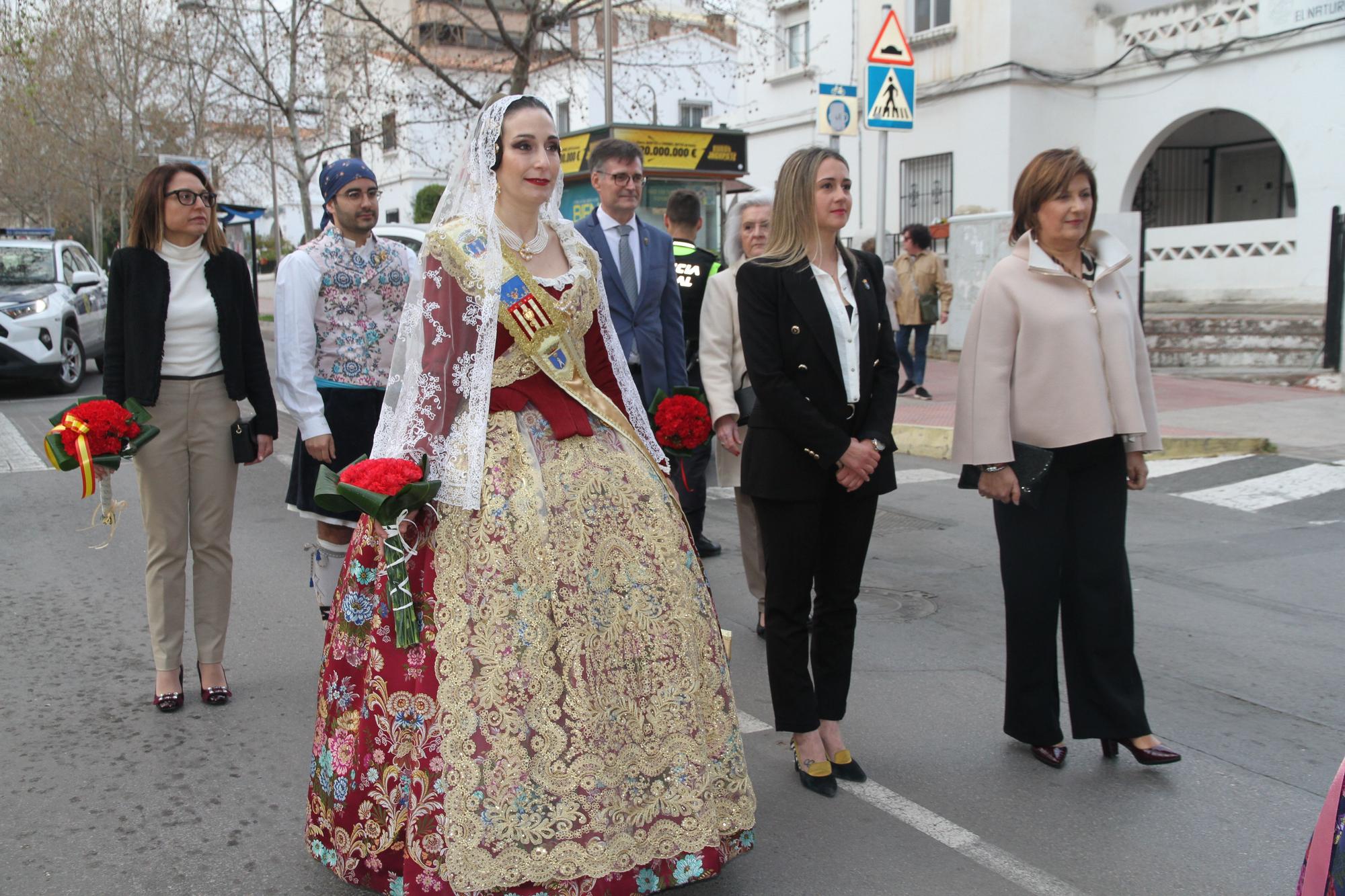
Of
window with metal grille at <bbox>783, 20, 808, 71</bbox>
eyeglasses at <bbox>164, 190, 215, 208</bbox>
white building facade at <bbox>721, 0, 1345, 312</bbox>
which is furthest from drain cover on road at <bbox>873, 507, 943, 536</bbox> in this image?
window with metal grille at <bbox>783, 20, 808, 71</bbox>

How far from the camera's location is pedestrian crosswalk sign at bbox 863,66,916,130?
11.0 meters

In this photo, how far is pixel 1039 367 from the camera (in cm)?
402

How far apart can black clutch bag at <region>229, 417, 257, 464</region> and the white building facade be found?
1190cm

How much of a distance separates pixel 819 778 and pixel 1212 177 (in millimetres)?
19557

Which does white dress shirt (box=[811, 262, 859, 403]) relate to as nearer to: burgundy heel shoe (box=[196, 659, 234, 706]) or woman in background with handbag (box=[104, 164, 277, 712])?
woman in background with handbag (box=[104, 164, 277, 712])

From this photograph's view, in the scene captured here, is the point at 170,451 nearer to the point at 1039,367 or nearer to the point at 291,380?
the point at 291,380

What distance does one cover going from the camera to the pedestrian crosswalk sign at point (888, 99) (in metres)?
11.0

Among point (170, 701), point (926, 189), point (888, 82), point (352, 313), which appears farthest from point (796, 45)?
point (170, 701)

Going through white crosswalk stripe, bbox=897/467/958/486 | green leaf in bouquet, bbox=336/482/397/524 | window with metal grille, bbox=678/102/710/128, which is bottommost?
white crosswalk stripe, bbox=897/467/958/486

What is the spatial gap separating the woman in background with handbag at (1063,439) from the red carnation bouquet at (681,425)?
0.89m

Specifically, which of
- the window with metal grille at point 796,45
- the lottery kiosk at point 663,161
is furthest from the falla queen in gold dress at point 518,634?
the window with metal grille at point 796,45

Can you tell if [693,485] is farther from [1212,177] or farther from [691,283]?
[1212,177]

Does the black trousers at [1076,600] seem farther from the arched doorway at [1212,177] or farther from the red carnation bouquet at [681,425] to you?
the arched doorway at [1212,177]

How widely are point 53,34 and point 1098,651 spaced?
3077cm
